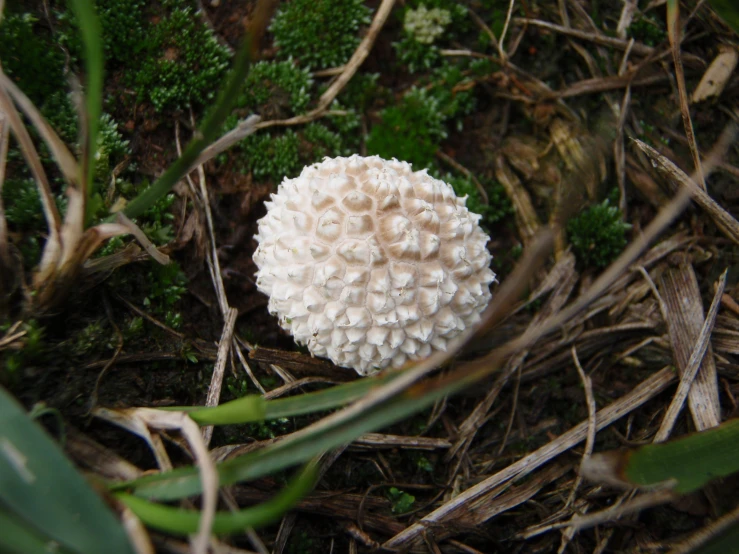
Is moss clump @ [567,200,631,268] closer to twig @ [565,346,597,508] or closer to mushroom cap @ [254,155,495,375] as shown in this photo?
twig @ [565,346,597,508]

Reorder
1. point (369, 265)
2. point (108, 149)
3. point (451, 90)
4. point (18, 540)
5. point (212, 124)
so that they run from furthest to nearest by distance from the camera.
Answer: point (451, 90), point (108, 149), point (369, 265), point (212, 124), point (18, 540)

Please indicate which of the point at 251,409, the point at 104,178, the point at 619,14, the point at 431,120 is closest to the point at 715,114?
the point at 619,14

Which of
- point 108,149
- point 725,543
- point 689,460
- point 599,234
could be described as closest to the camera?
point 725,543

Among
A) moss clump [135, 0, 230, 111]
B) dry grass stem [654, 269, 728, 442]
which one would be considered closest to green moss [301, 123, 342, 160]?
moss clump [135, 0, 230, 111]

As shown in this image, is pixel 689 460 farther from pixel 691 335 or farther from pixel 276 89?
pixel 276 89

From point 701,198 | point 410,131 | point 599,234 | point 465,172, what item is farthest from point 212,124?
point 701,198

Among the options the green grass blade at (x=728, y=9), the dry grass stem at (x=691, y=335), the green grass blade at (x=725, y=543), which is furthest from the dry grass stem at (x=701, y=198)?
the green grass blade at (x=725, y=543)
